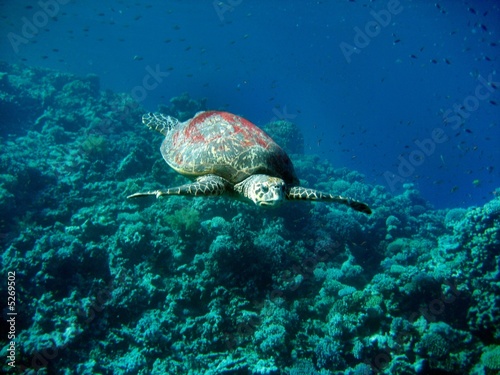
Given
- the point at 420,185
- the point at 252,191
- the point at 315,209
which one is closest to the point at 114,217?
the point at 252,191

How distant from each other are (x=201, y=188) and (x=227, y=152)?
1107 mm

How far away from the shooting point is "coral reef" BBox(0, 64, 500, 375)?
5.78m

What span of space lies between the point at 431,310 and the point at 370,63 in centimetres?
13941

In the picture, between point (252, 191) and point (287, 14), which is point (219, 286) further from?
point (287, 14)

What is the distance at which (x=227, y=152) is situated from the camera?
526 centimetres

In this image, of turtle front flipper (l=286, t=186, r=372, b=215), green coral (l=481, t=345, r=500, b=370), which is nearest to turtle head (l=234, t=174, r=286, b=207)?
turtle front flipper (l=286, t=186, r=372, b=215)

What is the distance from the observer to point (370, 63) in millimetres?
122938
